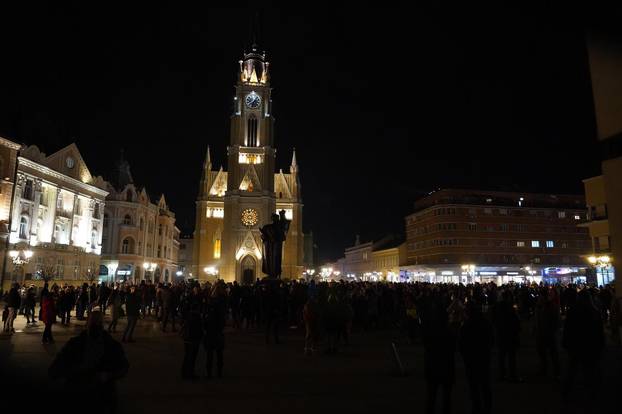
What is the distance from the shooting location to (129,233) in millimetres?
60625

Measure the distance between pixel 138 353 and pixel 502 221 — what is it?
67953 millimetres

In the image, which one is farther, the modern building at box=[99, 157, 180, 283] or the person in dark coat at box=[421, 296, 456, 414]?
Result: the modern building at box=[99, 157, 180, 283]

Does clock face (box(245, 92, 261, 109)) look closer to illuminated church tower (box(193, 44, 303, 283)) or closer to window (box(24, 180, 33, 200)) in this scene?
illuminated church tower (box(193, 44, 303, 283))

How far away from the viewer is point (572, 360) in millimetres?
7668

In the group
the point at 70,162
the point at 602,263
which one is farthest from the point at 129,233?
the point at 602,263

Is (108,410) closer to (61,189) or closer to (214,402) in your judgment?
(214,402)

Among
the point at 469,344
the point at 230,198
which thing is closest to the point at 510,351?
the point at 469,344

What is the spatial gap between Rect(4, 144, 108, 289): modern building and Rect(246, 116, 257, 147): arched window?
2412cm

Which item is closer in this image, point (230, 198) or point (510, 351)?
point (510, 351)

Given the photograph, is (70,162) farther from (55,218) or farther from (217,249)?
(217,249)

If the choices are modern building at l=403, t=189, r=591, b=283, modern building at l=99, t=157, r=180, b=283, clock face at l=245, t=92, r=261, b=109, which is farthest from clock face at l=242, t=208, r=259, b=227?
modern building at l=403, t=189, r=591, b=283

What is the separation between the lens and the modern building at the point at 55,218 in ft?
132

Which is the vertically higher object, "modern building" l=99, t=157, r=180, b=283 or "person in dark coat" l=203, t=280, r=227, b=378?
"modern building" l=99, t=157, r=180, b=283

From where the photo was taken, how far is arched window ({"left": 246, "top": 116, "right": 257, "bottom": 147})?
7069 cm
